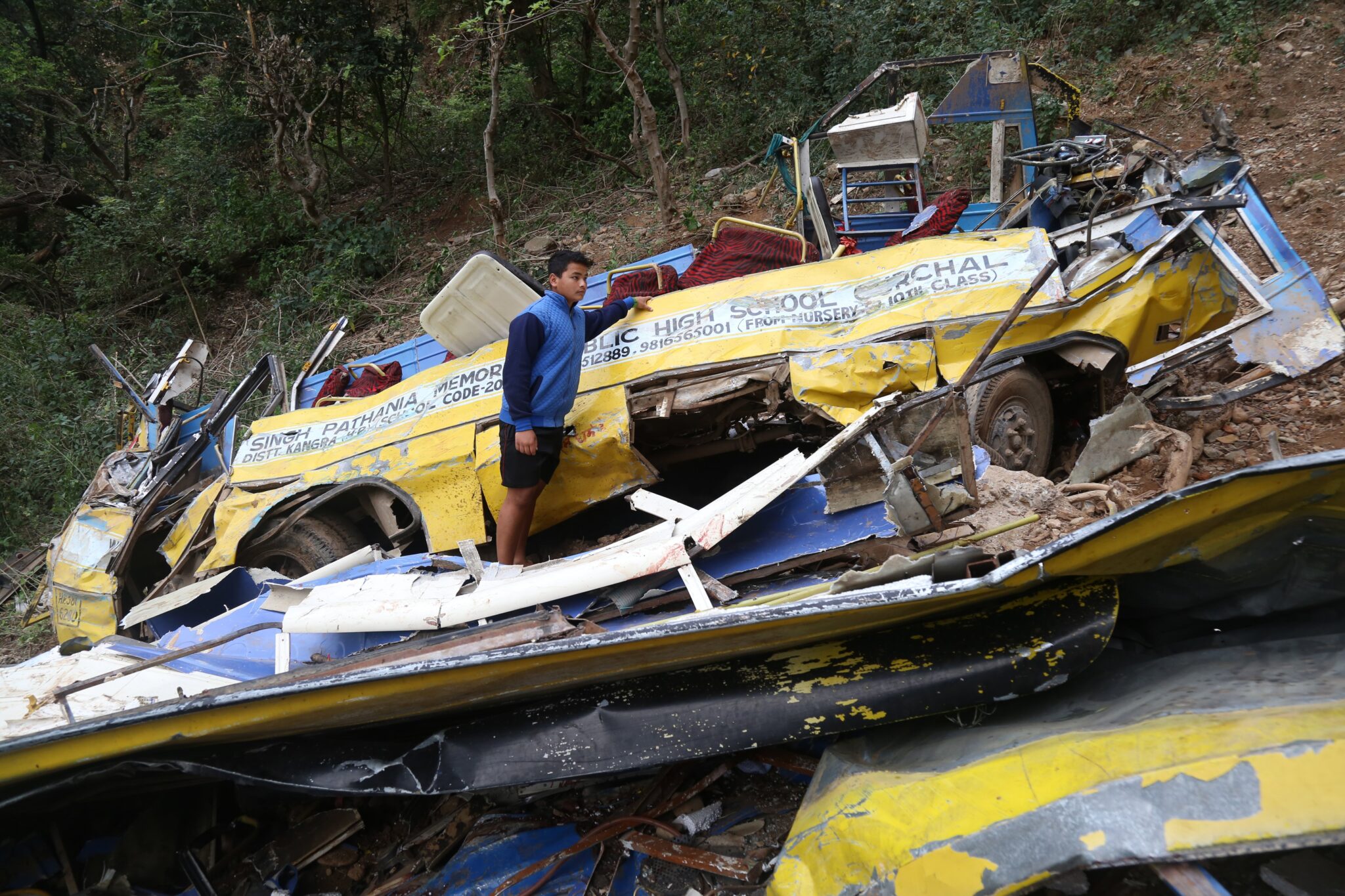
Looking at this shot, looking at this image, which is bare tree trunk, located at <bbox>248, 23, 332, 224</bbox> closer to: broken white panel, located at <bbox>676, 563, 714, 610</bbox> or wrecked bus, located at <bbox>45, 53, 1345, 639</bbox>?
wrecked bus, located at <bbox>45, 53, 1345, 639</bbox>

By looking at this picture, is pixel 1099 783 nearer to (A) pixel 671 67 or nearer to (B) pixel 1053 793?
(B) pixel 1053 793

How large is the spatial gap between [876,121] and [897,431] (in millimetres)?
→ 3289

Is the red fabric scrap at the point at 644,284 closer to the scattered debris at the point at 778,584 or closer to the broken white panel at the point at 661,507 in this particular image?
the scattered debris at the point at 778,584

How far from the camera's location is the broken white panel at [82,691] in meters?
3.44

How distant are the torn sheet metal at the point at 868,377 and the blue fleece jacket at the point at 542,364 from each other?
3.71 ft

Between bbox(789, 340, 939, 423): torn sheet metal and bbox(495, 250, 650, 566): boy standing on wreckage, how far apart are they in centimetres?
116

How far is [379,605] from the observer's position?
3611 millimetres

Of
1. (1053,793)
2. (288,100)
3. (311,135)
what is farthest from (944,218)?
(311,135)

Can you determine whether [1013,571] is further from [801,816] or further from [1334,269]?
[1334,269]

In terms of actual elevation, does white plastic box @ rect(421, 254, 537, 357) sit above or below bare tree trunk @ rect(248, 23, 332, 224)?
below

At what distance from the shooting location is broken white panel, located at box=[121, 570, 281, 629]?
4602mm

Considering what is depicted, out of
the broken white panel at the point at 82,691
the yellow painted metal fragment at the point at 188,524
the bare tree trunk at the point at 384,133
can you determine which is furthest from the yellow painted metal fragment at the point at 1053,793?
the bare tree trunk at the point at 384,133

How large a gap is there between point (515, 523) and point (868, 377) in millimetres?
1875

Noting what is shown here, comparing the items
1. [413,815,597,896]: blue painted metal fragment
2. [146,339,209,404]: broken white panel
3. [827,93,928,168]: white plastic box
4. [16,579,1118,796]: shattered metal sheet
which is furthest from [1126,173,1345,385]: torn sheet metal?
[146,339,209,404]: broken white panel
